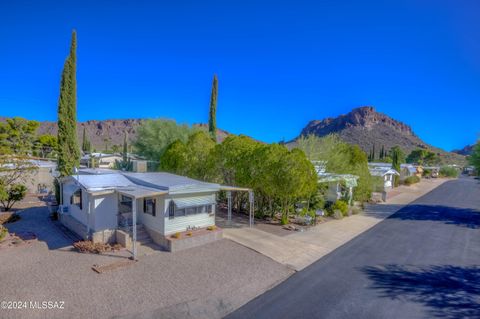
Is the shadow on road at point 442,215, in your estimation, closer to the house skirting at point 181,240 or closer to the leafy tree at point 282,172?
the leafy tree at point 282,172

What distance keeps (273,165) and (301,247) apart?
4.75m

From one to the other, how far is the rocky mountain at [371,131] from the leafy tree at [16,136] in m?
68.8

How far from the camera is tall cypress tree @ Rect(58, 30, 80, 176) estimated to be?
16.2 meters

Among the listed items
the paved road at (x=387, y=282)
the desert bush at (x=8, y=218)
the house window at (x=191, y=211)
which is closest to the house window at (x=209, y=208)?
the house window at (x=191, y=211)

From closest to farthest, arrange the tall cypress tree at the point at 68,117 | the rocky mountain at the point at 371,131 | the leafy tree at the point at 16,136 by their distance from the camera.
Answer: the leafy tree at the point at 16,136, the tall cypress tree at the point at 68,117, the rocky mountain at the point at 371,131

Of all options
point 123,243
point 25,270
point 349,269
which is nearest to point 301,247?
point 349,269

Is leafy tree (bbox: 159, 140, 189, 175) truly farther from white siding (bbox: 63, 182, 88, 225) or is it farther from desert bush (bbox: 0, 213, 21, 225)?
desert bush (bbox: 0, 213, 21, 225)

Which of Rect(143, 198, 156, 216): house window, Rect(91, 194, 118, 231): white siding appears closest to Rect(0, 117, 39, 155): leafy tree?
Rect(91, 194, 118, 231): white siding

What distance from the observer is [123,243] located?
10914mm

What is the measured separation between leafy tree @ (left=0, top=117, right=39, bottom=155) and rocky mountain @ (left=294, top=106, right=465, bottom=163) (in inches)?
2709

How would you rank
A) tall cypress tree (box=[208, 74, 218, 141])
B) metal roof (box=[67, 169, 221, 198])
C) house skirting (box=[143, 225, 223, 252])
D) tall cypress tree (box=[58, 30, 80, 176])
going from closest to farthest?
house skirting (box=[143, 225, 223, 252]) < metal roof (box=[67, 169, 221, 198]) < tall cypress tree (box=[58, 30, 80, 176]) < tall cypress tree (box=[208, 74, 218, 141])

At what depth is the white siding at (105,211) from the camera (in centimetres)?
1130

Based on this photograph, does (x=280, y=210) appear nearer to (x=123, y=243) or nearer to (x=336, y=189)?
(x=336, y=189)

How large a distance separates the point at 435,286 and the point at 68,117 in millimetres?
20819
